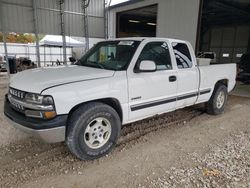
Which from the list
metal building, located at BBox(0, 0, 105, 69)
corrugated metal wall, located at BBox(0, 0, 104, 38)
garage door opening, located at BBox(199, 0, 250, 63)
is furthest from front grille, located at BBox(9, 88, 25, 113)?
garage door opening, located at BBox(199, 0, 250, 63)

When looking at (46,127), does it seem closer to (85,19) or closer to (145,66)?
(145,66)

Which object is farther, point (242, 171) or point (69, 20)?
point (69, 20)

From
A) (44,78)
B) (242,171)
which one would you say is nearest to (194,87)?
(242,171)

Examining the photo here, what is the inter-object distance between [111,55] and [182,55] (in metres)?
1.57

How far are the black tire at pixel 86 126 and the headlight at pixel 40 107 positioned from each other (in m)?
0.33

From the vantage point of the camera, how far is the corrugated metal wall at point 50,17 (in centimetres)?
1084

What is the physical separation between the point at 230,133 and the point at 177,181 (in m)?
2.26

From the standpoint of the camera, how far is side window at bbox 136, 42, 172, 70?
3870 mm

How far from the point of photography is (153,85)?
382 cm

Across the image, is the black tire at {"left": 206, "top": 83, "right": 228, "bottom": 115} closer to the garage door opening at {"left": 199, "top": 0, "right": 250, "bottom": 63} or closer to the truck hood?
the truck hood

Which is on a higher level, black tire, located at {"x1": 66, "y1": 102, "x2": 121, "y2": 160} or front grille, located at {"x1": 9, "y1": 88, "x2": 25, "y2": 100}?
front grille, located at {"x1": 9, "y1": 88, "x2": 25, "y2": 100}

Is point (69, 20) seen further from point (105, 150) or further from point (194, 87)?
point (105, 150)

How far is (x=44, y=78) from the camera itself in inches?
121

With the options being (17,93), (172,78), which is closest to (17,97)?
(17,93)
